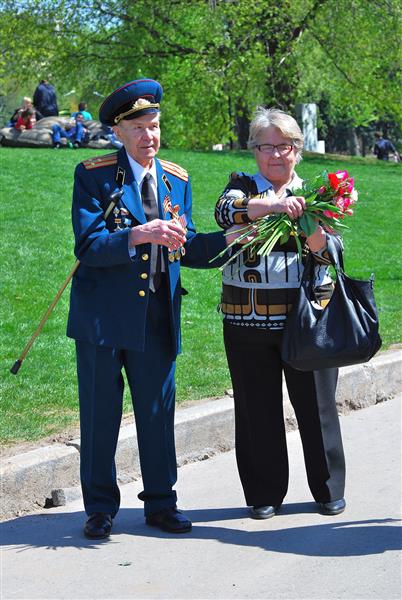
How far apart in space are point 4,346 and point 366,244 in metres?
6.65

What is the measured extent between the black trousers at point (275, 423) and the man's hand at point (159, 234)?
0.77 m

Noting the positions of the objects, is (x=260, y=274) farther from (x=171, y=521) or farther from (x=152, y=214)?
(x=171, y=521)

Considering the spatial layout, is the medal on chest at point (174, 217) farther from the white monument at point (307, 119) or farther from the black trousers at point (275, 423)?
the white monument at point (307, 119)

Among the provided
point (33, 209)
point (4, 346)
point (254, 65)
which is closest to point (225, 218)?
point (4, 346)

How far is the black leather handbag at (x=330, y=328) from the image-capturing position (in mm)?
4930

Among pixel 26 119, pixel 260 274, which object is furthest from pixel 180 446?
pixel 26 119

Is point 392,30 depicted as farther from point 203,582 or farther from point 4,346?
point 203,582

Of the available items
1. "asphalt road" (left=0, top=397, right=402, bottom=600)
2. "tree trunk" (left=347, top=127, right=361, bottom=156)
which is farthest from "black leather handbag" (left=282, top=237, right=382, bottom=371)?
"tree trunk" (left=347, top=127, right=361, bottom=156)

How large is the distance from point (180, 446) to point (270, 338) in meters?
1.44

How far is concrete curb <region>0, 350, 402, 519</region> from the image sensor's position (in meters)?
5.45

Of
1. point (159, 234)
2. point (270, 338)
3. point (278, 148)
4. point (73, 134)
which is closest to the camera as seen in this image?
point (159, 234)

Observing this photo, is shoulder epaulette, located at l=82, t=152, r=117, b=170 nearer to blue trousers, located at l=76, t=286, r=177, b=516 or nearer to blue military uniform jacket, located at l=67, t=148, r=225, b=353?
blue military uniform jacket, located at l=67, t=148, r=225, b=353

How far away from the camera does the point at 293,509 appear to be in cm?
542

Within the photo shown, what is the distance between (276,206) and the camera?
4836mm
